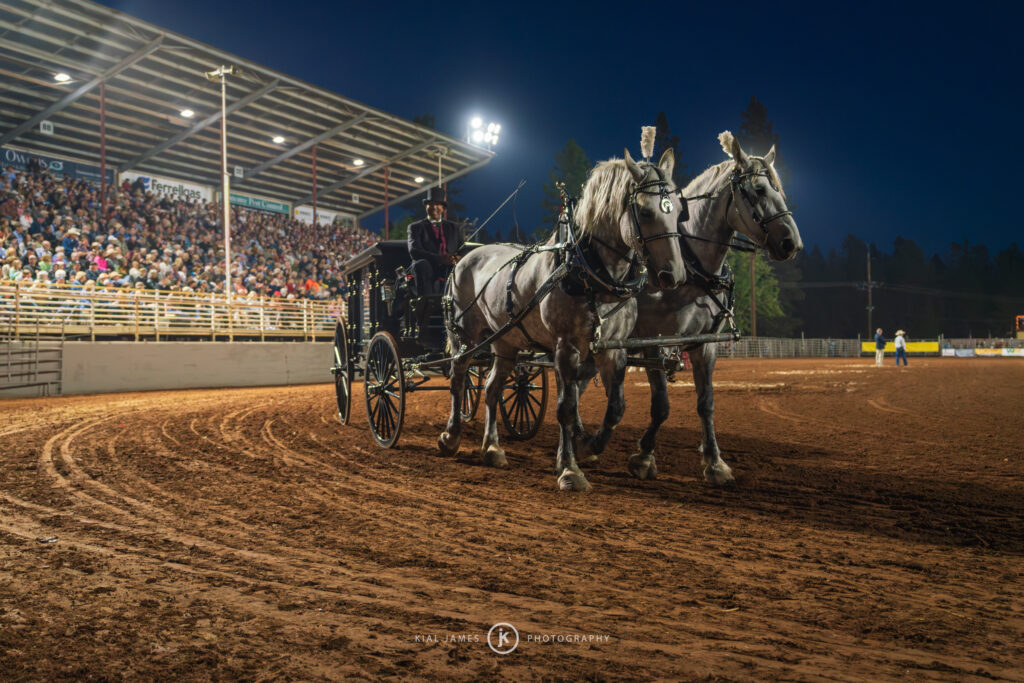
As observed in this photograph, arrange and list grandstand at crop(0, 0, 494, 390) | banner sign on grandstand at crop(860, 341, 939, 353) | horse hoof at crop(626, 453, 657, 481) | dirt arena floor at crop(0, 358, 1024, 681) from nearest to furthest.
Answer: dirt arena floor at crop(0, 358, 1024, 681)
horse hoof at crop(626, 453, 657, 481)
grandstand at crop(0, 0, 494, 390)
banner sign on grandstand at crop(860, 341, 939, 353)

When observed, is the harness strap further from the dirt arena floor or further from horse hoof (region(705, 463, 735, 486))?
horse hoof (region(705, 463, 735, 486))

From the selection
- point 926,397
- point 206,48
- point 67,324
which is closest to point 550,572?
point 926,397

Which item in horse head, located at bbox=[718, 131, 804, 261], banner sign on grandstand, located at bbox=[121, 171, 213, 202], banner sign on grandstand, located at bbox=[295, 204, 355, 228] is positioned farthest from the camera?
banner sign on grandstand, located at bbox=[295, 204, 355, 228]

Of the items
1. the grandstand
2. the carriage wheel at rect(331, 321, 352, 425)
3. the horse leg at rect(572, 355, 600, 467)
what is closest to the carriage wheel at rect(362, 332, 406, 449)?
the carriage wheel at rect(331, 321, 352, 425)

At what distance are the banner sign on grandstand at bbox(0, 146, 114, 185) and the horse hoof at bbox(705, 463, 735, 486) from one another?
26.0 m

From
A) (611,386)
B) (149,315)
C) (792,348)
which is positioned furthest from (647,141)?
(792,348)

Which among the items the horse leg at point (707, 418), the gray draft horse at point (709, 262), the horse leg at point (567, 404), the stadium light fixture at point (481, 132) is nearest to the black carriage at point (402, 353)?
the gray draft horse at point (709, 262)

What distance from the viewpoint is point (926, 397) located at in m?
13.2

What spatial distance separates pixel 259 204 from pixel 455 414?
3092cm

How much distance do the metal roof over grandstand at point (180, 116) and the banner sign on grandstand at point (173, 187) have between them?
1.10ft

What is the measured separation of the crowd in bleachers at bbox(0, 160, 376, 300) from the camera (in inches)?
Result: 738

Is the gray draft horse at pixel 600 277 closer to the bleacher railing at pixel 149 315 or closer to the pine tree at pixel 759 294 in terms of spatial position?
the bleacher railing at pixel 149 315

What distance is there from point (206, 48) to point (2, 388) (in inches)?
507

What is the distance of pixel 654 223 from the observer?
4848 mm
